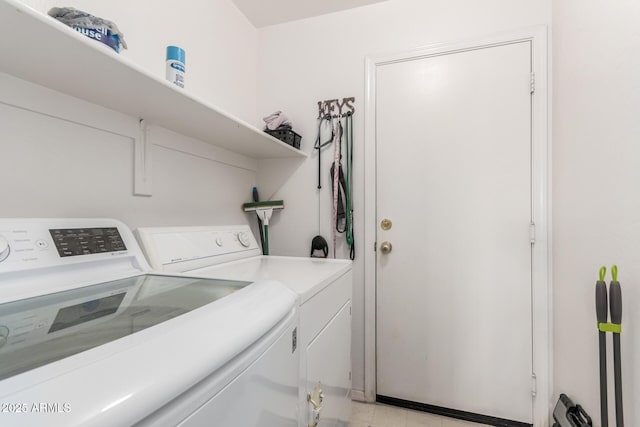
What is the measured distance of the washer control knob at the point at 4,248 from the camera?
29.8 inches

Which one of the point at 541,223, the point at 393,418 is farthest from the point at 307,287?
the point at 541,223

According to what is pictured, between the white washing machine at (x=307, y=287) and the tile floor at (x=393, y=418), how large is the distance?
255mm

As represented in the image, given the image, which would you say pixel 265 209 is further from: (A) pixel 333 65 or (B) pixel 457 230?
(B) pixel 457 230

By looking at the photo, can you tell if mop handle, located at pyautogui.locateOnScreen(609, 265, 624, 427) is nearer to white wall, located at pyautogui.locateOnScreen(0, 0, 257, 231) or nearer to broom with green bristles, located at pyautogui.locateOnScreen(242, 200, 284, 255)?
broom with green bristles, located at pyautogui.locateOnScreen(242, 200, 284, 255)

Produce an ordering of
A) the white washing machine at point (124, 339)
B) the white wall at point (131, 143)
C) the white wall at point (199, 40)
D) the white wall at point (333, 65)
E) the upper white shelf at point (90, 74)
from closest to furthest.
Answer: the white washing machine at point (124, 339)
the upper white shelf at point (90, 74)
the white wall at point (131, 143)
the white wall at point (199, 40)
the white wall at point (333, 65)

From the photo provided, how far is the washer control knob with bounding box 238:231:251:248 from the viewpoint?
1.70 metres

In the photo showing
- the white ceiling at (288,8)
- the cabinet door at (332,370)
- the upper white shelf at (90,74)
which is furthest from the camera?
the white ceiling at (288,8)

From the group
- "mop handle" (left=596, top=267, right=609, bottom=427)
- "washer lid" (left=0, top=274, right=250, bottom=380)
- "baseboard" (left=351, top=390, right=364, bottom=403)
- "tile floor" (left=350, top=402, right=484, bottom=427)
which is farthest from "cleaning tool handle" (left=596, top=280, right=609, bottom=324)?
"baseboard" (left=351, top=390, right=364, bottom=403)

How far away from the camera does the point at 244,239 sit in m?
1.74

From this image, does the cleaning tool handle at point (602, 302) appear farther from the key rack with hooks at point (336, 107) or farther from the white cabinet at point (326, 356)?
the key rack with hooks at point (336, 107)

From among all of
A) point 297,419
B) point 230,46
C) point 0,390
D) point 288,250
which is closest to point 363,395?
point 288,250

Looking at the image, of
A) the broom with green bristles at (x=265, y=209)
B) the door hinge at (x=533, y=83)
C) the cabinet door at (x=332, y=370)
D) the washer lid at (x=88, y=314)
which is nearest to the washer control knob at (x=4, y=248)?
the washer lid at (x=88, y=314)

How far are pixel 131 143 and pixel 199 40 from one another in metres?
0.80

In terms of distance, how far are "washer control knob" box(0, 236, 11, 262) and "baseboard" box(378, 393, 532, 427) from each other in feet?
6.44
